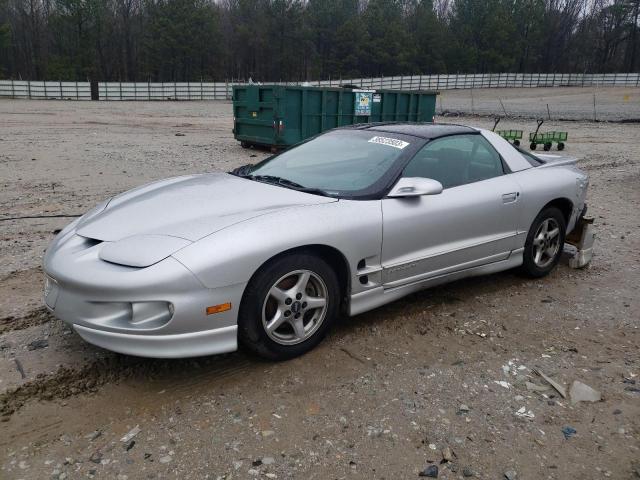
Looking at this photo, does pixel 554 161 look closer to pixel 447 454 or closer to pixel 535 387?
pixel 535 387

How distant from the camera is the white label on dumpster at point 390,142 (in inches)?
154

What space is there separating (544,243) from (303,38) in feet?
229

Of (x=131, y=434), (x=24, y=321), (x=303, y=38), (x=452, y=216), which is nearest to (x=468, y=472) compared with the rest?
(x=131, y=434)

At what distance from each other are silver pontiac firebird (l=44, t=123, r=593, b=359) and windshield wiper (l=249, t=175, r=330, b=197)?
0.5 inches

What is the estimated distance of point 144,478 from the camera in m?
2.28

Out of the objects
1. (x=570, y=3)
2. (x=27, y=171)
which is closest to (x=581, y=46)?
(x=570, y=3)

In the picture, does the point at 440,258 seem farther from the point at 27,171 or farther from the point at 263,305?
the point at 27,171

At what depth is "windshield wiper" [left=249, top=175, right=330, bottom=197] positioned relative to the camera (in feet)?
11.5

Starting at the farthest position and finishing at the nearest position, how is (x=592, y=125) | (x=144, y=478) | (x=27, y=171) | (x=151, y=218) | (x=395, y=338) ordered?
1. (x=592, y=125)
2. (x=27, y=171)
3. (x=395, y=338)
4. (x=151, y=218)
5. (x=144, y=478)

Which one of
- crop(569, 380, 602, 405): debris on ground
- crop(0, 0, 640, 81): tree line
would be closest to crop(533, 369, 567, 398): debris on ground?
crop(569, 380, 602, 405): debris on ground

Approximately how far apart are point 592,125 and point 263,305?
81.1 ft

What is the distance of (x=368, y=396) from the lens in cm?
291

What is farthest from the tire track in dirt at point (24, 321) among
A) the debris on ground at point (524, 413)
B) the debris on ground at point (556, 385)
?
the debris on ground at point (556, 385)

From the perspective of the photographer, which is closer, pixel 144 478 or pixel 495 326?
pixel 144 478
